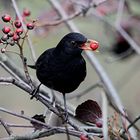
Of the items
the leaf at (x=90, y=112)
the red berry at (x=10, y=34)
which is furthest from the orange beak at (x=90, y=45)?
the red berry at (x=10, y=34)

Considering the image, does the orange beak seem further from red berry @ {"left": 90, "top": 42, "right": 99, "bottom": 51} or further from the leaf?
the leaf

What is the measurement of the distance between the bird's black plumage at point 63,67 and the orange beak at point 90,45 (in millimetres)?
96

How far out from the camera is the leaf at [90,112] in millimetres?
2230

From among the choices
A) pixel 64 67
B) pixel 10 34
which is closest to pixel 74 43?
pixel 64 67

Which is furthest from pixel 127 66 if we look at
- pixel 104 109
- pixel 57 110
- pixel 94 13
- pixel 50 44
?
pixel 104 109

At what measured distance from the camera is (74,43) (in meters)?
2.72

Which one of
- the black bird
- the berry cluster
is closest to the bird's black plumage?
the black bird

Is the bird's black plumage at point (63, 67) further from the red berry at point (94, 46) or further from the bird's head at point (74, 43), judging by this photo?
the red berry at point (94, 46)

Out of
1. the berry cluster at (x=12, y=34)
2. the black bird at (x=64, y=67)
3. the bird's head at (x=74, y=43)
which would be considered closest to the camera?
the berry cluster at (x=12, y=34)

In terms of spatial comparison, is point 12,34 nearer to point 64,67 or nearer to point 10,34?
point 10,34

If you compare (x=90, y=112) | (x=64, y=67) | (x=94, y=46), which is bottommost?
(x=90, y=112)

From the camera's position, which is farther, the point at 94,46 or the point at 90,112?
the point at 94,46

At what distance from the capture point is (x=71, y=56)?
288 cm

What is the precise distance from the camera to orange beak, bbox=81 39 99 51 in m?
2.38
